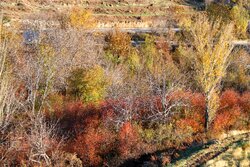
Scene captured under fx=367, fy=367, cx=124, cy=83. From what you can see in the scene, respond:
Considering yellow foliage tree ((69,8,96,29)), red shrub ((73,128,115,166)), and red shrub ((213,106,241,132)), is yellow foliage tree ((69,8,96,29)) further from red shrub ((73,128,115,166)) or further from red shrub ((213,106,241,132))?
red shrub ((73,128,115,166))

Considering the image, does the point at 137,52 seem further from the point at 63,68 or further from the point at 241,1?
the point at 241,1

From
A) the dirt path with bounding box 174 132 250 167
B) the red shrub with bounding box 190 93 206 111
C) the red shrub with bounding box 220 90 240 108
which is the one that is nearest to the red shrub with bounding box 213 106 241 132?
the red shrub with bounding box 220 90 240 108

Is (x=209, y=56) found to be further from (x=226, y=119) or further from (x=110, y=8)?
(x=110, y=8)

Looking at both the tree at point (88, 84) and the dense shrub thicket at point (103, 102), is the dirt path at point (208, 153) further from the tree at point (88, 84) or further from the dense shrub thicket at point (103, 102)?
the tree at point (88, 84)

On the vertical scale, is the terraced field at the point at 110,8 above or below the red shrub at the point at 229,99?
above

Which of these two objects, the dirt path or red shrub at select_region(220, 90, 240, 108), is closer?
the dirt path

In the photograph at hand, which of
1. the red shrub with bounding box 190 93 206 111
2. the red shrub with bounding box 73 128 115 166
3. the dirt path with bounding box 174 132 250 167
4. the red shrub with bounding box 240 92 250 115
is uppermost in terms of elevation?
the dirt path with bounding box 174 132 250 167

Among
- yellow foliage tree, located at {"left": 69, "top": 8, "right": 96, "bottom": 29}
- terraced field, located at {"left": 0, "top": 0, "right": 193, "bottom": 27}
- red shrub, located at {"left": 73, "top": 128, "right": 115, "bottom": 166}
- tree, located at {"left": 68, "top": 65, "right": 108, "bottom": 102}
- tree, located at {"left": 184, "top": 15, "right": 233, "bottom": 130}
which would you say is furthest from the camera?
terraced field, located at {"left": 0, "top": 0, "right": 193, "bottom": 27}

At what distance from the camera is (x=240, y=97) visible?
125ft

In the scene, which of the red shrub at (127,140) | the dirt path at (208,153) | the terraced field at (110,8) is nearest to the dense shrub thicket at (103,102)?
the red shrub at (127,140)

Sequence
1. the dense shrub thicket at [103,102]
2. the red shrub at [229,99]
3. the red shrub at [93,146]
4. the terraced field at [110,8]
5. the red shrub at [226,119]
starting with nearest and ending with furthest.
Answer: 1. the dense shrub thicket at [103,102]
2. the red shrub at [93,146]
3. the red shrub at [226,119]
4. the red shrub at [229,99]
5. the terraced field at [110,8]

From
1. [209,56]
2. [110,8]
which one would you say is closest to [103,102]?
[209,56]

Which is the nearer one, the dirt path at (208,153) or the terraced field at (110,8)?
the dirt path at (208,153)

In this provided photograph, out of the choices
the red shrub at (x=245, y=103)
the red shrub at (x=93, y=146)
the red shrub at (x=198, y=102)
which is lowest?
the red shrub at (x=93, y=146)
